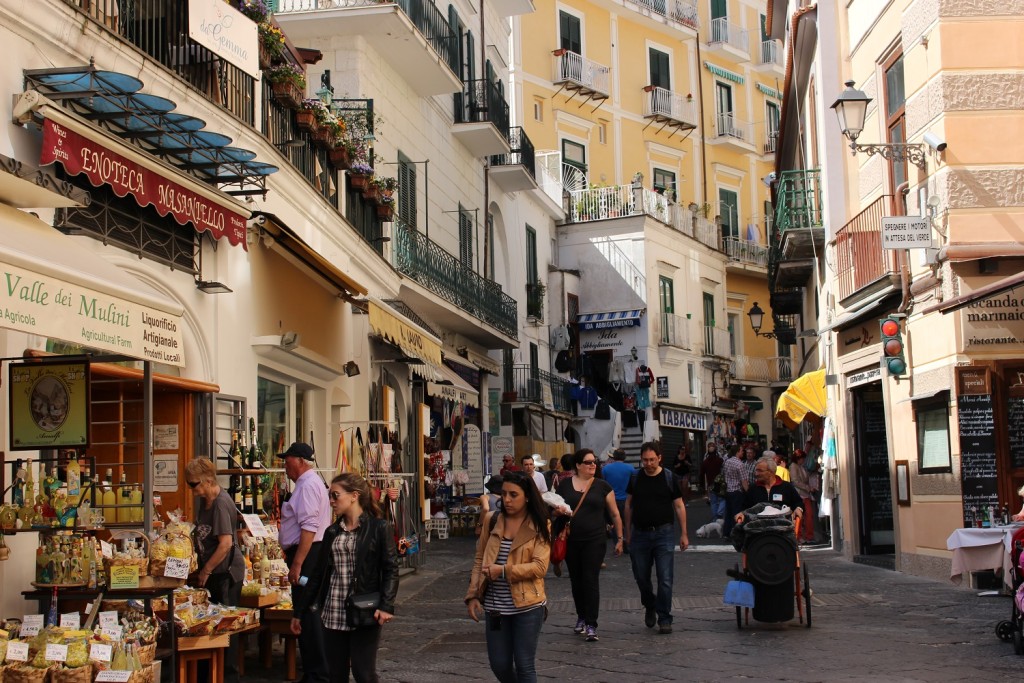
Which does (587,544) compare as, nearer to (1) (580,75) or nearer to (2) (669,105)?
(1) (580,75)

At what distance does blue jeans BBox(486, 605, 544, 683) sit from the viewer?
7.00m

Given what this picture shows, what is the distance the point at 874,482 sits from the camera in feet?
61.1

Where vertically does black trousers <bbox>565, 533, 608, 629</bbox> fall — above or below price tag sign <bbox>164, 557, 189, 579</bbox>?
below

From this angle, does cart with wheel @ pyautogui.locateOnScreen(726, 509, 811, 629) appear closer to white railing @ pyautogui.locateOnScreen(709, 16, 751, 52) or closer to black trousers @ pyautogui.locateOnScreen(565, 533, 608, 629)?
black trousers @ pyautogui.locateOnScreen(565, 533, 608, 629)

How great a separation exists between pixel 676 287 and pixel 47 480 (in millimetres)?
31908

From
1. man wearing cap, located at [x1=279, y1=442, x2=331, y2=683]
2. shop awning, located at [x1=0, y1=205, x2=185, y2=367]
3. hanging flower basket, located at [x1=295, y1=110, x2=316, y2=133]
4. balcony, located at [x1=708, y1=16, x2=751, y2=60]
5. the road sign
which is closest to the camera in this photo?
shop awning, located at [x1=0, y1=205, x2=185, y2=367]

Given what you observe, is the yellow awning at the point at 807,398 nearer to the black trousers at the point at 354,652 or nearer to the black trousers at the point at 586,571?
the black trousers at the point at 586,571

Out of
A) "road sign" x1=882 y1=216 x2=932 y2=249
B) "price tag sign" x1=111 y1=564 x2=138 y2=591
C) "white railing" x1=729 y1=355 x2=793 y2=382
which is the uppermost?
"white railing" x1=729 y1=355 x2=793 y2=382

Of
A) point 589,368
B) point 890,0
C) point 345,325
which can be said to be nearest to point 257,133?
point 345,325

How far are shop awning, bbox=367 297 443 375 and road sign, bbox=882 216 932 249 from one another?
5.72m

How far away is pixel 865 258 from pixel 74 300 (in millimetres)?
12560

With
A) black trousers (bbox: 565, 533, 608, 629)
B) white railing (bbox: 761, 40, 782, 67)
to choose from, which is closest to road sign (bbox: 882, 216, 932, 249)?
black trousers (bbox: 565, 533, 608, 629)

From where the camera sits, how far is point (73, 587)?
307 inches

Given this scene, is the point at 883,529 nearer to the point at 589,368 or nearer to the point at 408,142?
the point at 408,142
